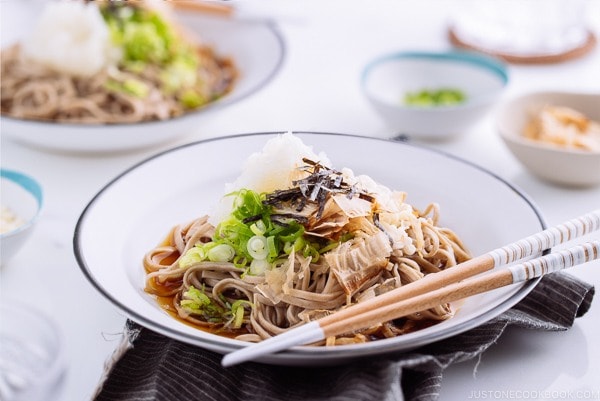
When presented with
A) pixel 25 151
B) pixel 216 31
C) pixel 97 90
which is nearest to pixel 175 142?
pixel 97 90

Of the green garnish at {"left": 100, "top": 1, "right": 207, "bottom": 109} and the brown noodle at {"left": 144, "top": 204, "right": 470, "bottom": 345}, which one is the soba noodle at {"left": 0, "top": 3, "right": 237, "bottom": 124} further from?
the brown noodle at {"left": 144, "top": 204, "right": 470, "bottom": 345}

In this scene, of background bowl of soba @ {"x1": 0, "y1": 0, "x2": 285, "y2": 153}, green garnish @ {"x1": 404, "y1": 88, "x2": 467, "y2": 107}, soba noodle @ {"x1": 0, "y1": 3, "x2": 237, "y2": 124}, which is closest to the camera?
background bowl of soba @ {"x1": 0, "y1": 0, "x2": 285, "y2": 153}

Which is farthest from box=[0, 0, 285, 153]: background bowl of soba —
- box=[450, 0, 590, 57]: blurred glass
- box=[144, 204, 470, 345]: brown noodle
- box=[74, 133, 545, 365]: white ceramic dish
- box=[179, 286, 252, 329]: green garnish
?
box=[450, 0, 590, 57]: blurred glass

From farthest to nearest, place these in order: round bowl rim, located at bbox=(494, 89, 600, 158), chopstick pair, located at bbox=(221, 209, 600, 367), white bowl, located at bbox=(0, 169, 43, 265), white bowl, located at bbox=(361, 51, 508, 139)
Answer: white bowl, located at bbox=(361, 51, 508, 139) → round bowl rim, located at bbox=(494, 89, 600, 158) → white bowl, located at bbox=(0, 169, 43, 265) → chopstick pair, located at bbox=(221, 209, 600, 367)

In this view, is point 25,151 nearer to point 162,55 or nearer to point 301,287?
point 162,55

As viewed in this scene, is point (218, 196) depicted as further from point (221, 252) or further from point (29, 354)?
point (29, 354)

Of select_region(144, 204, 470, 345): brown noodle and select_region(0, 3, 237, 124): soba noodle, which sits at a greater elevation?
select_region(144, 204, 470, 345): brown noodle
